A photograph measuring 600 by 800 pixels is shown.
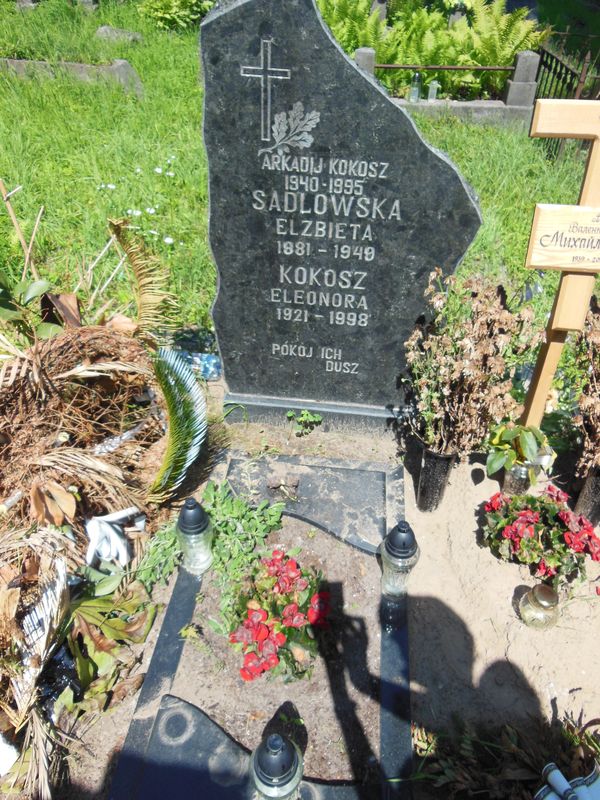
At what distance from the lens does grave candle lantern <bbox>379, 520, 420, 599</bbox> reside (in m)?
2.53

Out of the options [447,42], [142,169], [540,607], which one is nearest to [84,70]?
[142,169]

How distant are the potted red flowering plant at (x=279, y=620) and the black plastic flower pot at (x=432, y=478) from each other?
76 cm

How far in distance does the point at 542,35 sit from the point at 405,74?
1870 mm

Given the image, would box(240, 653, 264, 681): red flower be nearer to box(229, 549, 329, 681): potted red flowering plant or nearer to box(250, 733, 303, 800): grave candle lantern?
box(229, 549, 329, 681): potted red flowering plant

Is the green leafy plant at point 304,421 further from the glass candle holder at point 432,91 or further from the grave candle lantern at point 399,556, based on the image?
the glass candle holder at point 432,91

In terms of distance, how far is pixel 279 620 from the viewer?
2.56m

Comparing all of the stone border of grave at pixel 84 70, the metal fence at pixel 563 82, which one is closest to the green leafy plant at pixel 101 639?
the metal fence at pixel 563 82

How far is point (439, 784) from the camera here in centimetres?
213

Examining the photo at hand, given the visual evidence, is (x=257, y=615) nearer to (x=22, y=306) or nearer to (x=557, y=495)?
(x=557, y=495)

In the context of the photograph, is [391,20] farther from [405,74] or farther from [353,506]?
[353,506]

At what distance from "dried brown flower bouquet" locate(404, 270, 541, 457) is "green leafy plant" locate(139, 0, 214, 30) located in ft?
26.6

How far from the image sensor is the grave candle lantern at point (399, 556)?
253 cm

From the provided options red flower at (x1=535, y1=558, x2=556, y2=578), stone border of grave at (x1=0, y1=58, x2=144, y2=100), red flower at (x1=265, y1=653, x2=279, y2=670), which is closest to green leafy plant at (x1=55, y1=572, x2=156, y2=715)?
red flower at (x1=265, y1=653, x2=279, y2=670)

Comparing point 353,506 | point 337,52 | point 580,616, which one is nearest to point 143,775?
point 353,506
